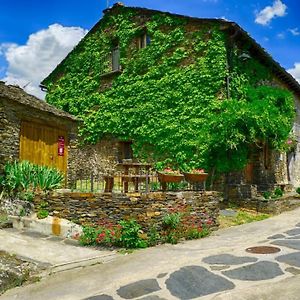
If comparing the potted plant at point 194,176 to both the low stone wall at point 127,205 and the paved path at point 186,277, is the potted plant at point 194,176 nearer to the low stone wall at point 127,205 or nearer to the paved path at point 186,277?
the low stone wall at point 127,205

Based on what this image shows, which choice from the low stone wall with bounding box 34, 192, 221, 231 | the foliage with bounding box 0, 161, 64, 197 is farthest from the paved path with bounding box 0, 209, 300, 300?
the foliage with bounding box 0, 161, 64, 197

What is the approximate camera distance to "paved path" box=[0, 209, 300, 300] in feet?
16.8

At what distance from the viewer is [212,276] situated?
228 inches

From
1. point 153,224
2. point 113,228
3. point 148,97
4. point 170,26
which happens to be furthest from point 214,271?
point 170,26

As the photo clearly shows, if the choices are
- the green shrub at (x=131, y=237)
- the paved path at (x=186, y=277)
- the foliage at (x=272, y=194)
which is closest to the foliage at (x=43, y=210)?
the green shrub at (x=131, y=237)

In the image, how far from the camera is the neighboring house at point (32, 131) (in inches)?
449

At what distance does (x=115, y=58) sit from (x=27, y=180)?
8941 millimetres

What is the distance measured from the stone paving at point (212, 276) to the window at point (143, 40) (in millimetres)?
Answer: 11557

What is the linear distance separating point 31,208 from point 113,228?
2843 mm

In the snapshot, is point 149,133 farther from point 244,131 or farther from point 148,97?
point 244,131

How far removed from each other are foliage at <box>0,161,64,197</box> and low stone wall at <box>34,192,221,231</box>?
0.60 m

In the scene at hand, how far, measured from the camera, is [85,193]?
901cm

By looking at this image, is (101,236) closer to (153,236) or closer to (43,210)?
(153,236)

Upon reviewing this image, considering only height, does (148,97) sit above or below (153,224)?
above
